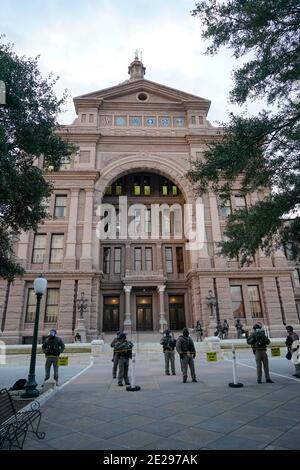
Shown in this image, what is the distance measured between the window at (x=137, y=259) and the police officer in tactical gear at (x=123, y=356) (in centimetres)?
2215

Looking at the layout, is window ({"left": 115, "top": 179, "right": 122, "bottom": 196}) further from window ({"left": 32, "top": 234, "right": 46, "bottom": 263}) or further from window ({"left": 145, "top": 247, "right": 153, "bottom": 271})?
window ({"left": 32, "top": 234, "right": 46, "bottom": 263})

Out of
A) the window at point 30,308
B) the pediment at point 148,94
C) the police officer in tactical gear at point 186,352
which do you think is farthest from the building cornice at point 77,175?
the police officer in tactical gear at point 186,352

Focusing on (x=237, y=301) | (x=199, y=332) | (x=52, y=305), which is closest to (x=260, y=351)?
(x=199, y=332)

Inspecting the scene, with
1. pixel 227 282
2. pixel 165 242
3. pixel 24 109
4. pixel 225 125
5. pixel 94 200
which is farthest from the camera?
pixel 165 242

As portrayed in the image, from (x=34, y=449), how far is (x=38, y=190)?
8.57m

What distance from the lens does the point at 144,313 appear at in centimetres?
3203

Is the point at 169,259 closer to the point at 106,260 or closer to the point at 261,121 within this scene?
the point at 106,260

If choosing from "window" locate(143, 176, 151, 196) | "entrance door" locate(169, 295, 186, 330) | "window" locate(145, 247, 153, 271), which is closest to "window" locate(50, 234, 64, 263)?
"window" locate(145, 247, 153, 271)

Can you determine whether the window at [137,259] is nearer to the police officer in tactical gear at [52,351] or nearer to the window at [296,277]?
the window at [296,277]

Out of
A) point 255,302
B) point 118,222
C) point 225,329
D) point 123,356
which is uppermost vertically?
point 118,222

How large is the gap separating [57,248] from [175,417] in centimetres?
2607
